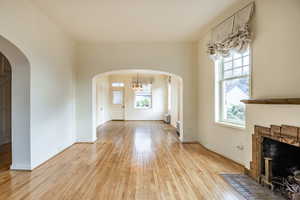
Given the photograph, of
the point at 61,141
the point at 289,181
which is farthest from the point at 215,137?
the point at 61,141

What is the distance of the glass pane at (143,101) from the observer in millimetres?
11133

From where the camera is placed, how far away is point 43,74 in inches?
139

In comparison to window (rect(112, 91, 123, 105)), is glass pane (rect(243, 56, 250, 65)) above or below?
above

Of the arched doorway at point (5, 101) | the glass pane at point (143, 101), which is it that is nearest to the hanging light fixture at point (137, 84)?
the glass pane at point (143, 101)

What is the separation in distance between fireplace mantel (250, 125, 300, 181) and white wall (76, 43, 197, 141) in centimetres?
254

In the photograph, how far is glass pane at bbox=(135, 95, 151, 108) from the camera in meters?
11.1

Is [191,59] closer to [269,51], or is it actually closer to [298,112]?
[269,51]

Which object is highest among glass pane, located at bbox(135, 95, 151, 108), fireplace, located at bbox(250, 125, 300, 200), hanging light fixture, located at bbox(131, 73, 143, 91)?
hanging light fixture, located at bbox(131, 73, 143, 91)

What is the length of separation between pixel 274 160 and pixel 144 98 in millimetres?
8932

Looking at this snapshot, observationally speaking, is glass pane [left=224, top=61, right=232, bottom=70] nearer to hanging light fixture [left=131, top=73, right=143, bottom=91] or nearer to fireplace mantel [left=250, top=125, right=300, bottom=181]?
fireplace mantel [left=250, top=125, right=300, bottom=181]

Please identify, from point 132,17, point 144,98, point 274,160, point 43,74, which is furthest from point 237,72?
point 144,98

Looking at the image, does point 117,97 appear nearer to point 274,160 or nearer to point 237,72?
point 237,72

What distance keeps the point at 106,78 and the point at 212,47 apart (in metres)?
7.71

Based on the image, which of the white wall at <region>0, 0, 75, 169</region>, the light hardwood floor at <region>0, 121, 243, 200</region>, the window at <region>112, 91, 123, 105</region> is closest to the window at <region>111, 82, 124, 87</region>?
the window at <region>112, 91, 123, 105</region>
